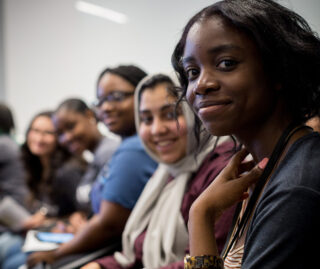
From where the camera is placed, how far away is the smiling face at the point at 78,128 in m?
2.19

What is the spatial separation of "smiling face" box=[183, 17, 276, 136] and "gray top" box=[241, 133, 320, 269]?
13 centimetres

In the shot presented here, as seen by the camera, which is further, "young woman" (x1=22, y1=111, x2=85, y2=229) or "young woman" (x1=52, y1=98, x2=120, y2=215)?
"young woman" (x1=22, y1=111, x2=85, y2=229)

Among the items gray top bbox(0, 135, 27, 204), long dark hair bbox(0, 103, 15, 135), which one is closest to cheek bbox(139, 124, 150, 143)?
gray top bbox(0, 135, 27, 204)

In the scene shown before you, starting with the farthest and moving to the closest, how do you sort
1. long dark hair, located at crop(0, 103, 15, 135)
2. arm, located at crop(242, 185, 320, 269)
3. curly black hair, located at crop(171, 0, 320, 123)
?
long dark hair, located at crop(0, 103, 15, 135), curly black hair, located at crop(171, 0, 320, 123), arm, located at crop(242, 185, 320, 269)

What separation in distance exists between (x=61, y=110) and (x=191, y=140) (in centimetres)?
129

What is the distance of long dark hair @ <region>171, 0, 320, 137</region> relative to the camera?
2.18 ft

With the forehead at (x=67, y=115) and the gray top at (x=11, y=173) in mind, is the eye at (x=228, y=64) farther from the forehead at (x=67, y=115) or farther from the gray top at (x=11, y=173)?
the gray top at (x=11, y=173)

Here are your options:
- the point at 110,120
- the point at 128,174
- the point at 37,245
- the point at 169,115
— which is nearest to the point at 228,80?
the point at 169,115

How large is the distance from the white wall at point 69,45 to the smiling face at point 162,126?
386 millimetres

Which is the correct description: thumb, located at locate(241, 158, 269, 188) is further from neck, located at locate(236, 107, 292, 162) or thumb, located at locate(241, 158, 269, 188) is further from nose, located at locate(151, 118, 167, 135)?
nose, located at locate(151, 118, 167, 135)

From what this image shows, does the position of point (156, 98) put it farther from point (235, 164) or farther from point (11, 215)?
point (11, 215)

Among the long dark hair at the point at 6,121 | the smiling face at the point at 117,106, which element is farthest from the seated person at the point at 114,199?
the long dark hair at the point at 6,121

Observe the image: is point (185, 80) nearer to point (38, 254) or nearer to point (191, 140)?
point (191, 140)

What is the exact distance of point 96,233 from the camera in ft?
4.89
